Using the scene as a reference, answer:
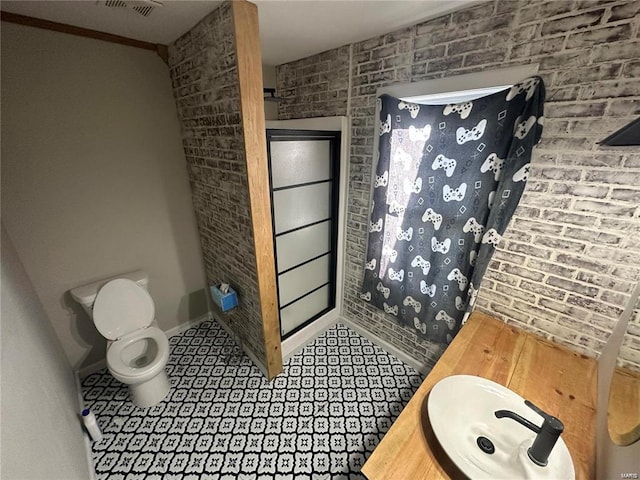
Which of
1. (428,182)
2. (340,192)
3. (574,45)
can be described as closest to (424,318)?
(428,182)

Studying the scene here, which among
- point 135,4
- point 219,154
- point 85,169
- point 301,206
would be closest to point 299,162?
point 301,206

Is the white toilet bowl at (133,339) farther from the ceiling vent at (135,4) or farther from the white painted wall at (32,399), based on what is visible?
the ceiling vent at (135,4)

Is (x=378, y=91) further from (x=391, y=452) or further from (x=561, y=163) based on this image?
(x=391, y=452)

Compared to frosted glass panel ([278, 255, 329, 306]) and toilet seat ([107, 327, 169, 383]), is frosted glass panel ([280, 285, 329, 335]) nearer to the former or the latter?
frosted glass panel ([278, 255, 329, 306])

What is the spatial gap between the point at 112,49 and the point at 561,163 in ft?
8.99

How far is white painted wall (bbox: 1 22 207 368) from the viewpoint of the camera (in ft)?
A: 4.96

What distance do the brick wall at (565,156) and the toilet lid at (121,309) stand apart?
2427 mm

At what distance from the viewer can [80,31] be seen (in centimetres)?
154

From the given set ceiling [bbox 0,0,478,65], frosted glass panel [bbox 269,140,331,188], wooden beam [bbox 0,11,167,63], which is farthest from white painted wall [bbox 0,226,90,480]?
frosted glass panel [bbox 269,140,331,188]

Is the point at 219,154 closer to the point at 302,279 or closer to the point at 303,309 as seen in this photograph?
the point at 302,279

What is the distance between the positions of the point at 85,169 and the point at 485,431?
274cm

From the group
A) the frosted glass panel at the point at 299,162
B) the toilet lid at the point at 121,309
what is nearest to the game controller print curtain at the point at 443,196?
the frosted glass panel at the point at 299,162

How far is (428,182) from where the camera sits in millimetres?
1619

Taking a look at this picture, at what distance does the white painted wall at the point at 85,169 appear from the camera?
1513 mm
